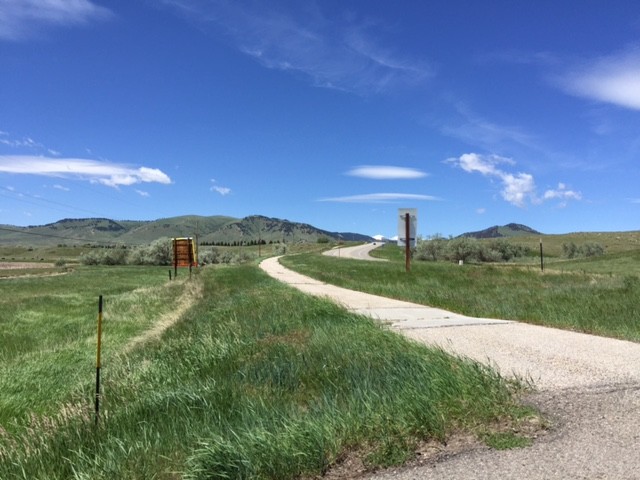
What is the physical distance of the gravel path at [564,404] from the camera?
3.93m

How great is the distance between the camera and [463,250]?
71.4 metres

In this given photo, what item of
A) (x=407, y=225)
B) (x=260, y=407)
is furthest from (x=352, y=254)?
(x=260, y=407)

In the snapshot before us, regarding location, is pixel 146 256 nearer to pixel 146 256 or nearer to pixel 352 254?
pixel 146 256

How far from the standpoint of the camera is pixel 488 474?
387 cm

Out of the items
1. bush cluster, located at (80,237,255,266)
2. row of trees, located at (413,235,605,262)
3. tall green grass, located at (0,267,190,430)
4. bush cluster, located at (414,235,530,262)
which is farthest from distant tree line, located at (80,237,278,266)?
tall green grass, located at (0,267,190,430)

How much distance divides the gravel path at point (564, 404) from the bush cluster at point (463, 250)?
63.5 metres

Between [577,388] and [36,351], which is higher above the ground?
[577,388]

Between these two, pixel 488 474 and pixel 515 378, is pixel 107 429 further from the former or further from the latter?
pixel 515 378

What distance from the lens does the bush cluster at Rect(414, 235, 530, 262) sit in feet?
235

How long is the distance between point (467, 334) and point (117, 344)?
12.1 meters

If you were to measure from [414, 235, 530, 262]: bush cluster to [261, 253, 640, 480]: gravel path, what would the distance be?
2500 inches

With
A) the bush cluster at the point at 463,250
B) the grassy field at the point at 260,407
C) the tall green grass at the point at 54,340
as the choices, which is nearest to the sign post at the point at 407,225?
the tall green grass at the point at 54,340

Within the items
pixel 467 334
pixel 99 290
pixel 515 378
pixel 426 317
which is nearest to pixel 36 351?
pixel 426 317

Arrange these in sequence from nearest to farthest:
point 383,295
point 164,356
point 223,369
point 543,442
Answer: point 543,442, point 223,369, point 164,356, point 383,295
